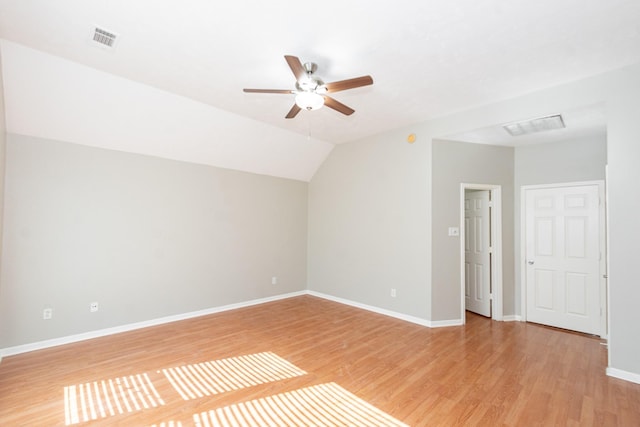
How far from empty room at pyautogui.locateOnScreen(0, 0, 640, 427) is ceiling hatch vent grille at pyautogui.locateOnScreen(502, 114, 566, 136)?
0.15ft

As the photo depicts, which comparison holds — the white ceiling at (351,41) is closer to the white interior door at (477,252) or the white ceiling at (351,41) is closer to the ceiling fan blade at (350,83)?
the ceiling fan blade at (350,83)

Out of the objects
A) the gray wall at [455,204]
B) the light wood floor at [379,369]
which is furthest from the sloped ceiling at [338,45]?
the light wood floor at [379,369]

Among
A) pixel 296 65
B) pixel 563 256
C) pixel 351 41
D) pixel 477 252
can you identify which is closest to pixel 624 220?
pixel 563 256

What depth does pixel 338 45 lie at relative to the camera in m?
2.46

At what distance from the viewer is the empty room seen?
7.40ft

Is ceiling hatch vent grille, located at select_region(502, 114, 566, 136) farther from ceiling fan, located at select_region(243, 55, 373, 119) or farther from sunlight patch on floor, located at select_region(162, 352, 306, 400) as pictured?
sunlight patch on floor, located at select_region(162, 352, 306, 400)

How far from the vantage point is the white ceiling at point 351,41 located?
2.05 metres

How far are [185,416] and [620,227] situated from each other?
13.5ft

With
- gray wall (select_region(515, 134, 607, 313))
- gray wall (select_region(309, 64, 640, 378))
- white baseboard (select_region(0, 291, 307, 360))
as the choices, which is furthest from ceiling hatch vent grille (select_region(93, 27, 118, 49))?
gray wall (select_region(515, 134, 607, 313))

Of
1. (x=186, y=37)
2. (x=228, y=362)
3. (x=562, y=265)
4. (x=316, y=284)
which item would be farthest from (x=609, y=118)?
(x=316, y=284)

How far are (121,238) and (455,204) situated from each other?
→ 466 cm

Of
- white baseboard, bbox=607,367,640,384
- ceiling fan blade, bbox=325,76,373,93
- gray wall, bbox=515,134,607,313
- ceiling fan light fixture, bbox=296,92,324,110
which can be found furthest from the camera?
gray wall, bbox=515,134,607,313

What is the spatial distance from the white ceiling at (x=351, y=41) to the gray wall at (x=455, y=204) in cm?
108

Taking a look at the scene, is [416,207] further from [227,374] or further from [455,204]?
[227,374]
